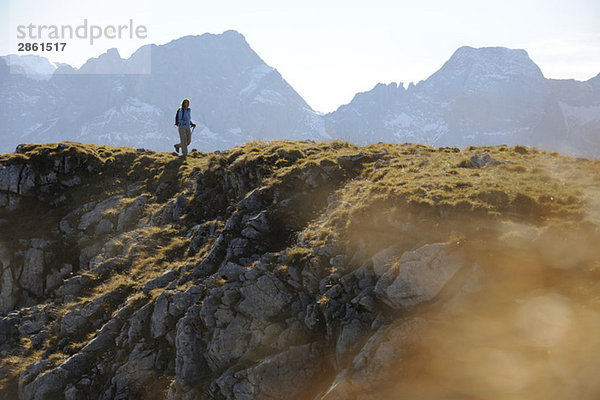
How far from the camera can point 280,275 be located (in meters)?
16.6

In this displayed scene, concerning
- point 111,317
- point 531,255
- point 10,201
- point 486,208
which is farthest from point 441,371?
point 10,201

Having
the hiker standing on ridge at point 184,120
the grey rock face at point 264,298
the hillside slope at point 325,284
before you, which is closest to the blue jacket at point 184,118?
the hiker standing on ridge at point 184,120

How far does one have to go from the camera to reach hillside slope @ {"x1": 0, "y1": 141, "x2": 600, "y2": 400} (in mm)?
11352

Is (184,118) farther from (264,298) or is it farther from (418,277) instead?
(418,277)

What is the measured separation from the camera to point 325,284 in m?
15.0

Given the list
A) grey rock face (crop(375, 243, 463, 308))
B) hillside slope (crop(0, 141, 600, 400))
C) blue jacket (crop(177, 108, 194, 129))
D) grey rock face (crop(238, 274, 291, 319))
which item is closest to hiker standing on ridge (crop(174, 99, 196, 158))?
blue jacket (crop(177, 108, 194, 129))

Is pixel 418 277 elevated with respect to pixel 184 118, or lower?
lower

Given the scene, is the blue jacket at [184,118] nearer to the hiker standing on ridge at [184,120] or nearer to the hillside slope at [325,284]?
the hiker standing on ridge at [184,120]

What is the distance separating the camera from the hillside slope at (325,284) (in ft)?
37.2

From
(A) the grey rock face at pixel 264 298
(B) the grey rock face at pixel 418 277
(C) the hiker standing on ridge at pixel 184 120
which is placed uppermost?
(C) the hiker standing on ridge at pixel 184 120

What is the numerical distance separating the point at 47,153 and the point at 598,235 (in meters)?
36.2

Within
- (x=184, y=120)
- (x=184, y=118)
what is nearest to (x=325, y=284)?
(x=184, y=120)

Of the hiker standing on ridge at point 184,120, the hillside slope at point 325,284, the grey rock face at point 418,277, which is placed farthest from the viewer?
the hiker standing on ridge at point 184,120

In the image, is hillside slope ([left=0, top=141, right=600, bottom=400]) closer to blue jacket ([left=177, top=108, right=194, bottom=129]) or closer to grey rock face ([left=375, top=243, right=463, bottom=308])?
grey rock face ([left=375, top=243, right=463, bottom=308])
